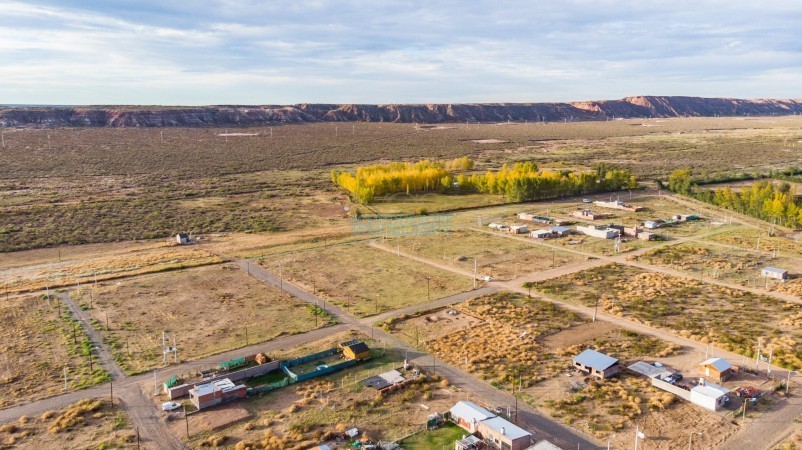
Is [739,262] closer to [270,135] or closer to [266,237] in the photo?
[266,237]

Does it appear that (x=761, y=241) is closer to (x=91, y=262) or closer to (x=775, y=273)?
(x=775, y=273)

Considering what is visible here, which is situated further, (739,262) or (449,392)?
(739,262)

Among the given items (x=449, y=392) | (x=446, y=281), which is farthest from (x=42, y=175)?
(x=449, y=392)

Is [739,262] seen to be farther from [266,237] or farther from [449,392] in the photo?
[266,237]

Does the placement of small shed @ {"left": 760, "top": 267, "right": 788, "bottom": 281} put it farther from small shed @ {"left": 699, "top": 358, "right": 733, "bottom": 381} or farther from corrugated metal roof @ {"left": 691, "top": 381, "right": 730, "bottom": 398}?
corrugated metal roof @ {"left": 691, "top": 381, "right": 730, "bottom": 398}

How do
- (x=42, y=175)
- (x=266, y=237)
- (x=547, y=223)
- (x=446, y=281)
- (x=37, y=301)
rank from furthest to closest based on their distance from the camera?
(x=42, y=175) → (x=547, y=223) → (x=266, y=237) → (x=446, y=281) → (x=37, y=301)

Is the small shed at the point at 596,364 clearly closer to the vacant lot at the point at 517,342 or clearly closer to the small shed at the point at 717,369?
the vacant lot at the point at 517,342

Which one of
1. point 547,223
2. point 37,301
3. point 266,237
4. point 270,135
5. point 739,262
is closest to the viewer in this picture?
point 37,301
